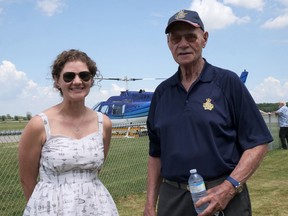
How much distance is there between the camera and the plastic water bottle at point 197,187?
2598 millimetres

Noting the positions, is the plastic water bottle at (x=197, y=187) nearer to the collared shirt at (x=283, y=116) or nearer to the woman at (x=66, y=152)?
the woman at (x=66, y=152)

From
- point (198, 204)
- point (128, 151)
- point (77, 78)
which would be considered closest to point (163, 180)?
point (198, 204)

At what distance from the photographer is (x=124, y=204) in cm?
724

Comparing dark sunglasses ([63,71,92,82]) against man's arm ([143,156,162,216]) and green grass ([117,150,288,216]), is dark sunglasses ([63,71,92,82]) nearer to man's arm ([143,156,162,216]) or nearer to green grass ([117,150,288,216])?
man's arm ([143,156,162,216])

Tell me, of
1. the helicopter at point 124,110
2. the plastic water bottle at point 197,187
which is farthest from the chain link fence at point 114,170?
the helicopter at point 124,110

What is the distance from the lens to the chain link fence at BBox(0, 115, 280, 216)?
6.76m

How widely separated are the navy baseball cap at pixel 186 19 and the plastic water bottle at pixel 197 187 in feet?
3.29

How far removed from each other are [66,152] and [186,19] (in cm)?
122

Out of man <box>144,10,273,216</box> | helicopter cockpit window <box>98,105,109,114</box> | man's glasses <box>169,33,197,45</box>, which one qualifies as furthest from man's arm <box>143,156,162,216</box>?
helicopter cockpit window <box>98,105,109,114</box>

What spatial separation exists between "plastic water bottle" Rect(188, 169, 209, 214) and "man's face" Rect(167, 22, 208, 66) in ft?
2.54

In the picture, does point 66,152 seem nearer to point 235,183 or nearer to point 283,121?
point 235,183

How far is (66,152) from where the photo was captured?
2719mm

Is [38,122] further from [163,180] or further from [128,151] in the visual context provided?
[128,151]

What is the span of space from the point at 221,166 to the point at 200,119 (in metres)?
0.34
